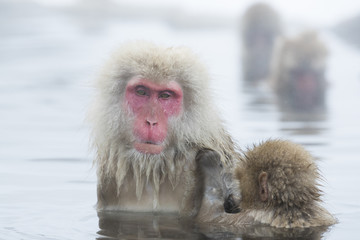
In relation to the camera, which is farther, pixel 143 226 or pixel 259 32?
pixel 259 32

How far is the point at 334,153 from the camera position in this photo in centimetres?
809

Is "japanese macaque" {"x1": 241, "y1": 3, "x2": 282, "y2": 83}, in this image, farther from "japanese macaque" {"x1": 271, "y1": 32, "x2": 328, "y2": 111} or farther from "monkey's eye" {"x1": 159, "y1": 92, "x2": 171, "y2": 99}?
"monkey's eye" {"x1": 159, "y1": 92, "x2": 171, "y2": 99}

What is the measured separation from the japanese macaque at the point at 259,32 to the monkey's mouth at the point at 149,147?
11357 mm

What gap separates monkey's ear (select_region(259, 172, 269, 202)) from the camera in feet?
16.9

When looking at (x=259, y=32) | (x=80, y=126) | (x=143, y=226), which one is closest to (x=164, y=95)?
(x=143, y=226)

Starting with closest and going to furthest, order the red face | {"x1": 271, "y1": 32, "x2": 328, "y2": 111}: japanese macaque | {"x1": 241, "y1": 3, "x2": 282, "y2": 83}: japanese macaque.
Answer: the red face < {"x1": 271, "y1": 32, "x2": 328, "y2": 111}: japanese macaque < {"x1": 241, "y1": 3, "x2": 282, "y2": 83}: japanese macaque

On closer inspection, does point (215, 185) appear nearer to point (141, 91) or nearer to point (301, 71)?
point (141, 91)

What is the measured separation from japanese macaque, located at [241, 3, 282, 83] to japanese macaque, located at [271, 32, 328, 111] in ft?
9.66

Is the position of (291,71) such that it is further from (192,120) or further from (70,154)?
(192,120)

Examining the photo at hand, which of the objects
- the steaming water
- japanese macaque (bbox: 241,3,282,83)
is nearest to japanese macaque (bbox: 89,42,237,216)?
the steaming water

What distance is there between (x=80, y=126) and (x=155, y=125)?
4800mm

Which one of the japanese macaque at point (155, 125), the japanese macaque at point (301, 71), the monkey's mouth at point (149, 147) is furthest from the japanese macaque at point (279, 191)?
the japanese macaque at point (301, 71)

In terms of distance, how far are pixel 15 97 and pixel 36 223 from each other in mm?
7671

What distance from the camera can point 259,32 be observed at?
17.1 metres
